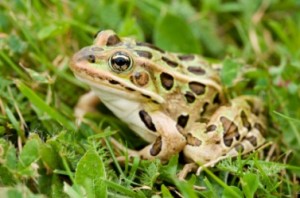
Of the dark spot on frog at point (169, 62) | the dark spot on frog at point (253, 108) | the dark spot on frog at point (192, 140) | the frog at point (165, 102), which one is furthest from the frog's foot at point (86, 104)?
the dark spot on frog at point (253, 108)

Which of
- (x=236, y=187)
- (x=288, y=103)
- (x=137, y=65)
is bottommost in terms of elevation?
(x=236, y=187)

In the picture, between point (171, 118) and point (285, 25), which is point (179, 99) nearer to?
point (171, 118)

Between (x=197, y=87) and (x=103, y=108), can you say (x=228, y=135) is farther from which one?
(x=103, y=108)

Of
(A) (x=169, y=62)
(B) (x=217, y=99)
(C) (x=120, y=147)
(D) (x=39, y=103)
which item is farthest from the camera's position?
(B) (x=217, y=99)

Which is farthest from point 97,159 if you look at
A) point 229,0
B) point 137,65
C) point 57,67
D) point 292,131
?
point 229,0

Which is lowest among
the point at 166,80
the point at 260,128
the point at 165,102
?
the point at 260,128

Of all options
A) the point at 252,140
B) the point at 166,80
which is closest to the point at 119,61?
the point at 166,80

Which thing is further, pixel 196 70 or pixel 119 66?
pixel 196 70
